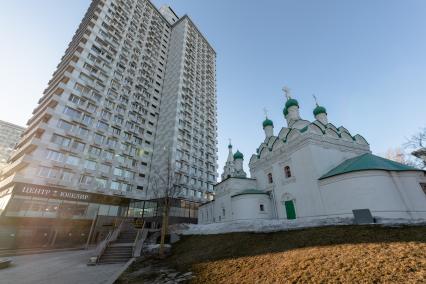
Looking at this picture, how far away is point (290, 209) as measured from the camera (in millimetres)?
23969

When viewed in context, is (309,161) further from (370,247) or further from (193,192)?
(193,192)

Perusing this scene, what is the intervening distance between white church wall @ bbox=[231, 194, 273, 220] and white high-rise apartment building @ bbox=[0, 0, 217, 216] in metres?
19.0

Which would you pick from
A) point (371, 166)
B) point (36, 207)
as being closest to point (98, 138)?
point (36, 207)

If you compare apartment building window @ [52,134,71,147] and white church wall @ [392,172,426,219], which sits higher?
apartment building window @ [52,134,71,147]

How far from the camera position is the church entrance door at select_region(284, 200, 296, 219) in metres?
23.5

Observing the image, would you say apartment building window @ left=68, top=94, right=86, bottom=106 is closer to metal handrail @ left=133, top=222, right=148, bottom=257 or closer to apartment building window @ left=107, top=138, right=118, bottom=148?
apartment building window @ left=107, top=138, right=118, bottom=148

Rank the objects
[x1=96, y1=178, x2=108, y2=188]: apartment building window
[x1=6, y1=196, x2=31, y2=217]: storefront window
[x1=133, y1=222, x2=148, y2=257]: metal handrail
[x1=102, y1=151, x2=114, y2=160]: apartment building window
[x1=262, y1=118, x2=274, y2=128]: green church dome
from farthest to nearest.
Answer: [x1=102, y1=151, x2=114, y2=160]: apartment building window < [x1=96, y1=178, x2=108, y2=188]: apartment building window < [x1=262, y1=118, x2=274, y2=128]: green church dome < [x1=6, y1=196, x2=31, y2=217]: storefront window < [x1=133, y1=222, x2=148, y2=257]: metal handrail

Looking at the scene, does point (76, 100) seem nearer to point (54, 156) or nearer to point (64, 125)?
point (64, 125)

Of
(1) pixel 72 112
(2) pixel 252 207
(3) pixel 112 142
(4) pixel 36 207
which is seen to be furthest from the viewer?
(3) pixel 112 142

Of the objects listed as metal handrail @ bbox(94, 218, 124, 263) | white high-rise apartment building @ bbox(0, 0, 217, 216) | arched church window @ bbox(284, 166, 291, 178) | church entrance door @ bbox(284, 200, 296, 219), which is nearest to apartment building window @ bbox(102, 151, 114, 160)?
white high-rise apartment building @ bbox(0, 0, 217, 216)

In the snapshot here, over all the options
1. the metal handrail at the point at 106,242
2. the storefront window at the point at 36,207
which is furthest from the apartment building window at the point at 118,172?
the metal handrail at the point at 106,242

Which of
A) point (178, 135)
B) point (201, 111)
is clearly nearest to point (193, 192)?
point (178, 135)

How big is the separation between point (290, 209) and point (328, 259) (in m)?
16.3

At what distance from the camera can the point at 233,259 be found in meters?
11.5
